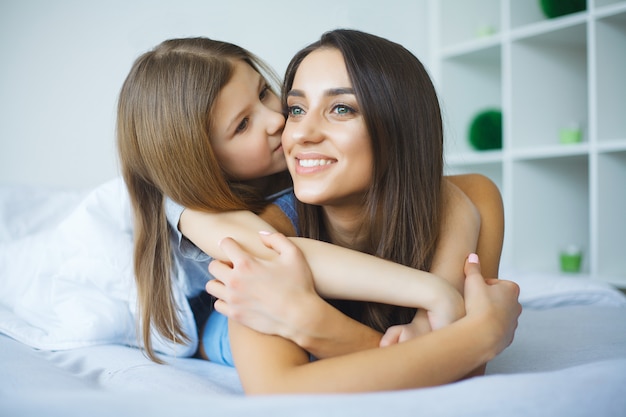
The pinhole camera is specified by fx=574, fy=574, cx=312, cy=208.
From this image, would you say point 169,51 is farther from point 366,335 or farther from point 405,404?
point 405,404

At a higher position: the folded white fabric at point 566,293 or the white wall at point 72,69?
the white wall at point 72,69

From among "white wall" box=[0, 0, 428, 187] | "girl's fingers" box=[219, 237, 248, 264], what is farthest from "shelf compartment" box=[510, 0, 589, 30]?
"girl's fingers" box=[219, 237, 248, 264]

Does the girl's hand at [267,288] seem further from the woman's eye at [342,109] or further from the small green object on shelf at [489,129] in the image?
the small green object on shelf at [489,129]

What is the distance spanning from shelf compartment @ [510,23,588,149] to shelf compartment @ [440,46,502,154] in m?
0.31

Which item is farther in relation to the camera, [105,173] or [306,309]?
[105,173]

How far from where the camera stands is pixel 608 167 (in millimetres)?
2285

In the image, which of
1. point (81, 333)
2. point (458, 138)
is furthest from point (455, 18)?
point (81, 333)

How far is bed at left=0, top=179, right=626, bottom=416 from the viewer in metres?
0.63

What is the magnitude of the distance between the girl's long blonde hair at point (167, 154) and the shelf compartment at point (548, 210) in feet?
5.53

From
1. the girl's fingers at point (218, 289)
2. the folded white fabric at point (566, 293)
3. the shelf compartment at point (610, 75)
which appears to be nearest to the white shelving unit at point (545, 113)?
the shelf compartment at point (610, 75)

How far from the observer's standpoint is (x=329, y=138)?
1.07 m

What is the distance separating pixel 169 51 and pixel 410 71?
53cm

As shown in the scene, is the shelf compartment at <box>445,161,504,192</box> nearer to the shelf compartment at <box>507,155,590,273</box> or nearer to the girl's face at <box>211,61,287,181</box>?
the shelf compartment at <box>507,155,590,273</box>

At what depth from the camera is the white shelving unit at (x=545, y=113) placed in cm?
227
